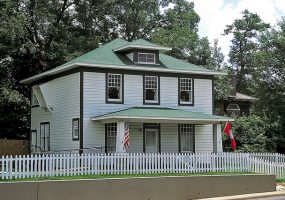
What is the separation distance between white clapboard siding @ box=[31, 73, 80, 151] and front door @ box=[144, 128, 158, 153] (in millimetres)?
4599

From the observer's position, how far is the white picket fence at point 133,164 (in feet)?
67.6

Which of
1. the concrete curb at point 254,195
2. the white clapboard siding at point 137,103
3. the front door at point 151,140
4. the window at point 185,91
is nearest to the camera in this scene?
the concrete curb at point 254,195

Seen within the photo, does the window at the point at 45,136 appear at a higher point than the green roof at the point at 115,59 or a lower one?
lower

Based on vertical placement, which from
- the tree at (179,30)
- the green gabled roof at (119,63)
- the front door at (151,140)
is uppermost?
the tree at (179,30)

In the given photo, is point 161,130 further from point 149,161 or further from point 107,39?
point 107,39

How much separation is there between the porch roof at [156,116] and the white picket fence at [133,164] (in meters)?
5.15

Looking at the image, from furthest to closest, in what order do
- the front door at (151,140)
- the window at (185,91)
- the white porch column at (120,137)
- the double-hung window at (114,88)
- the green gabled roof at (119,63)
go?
1. the window at (185,91)
2. the front door at (151,140)
3. the double-hung window at (114,88)
4. the green gabled roof at (119,63)
5. the white porch column at (120,137)

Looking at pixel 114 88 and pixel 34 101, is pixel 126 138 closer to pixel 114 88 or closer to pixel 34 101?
pixel 114 88

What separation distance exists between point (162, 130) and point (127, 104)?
298 cm

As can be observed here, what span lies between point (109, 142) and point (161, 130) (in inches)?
147

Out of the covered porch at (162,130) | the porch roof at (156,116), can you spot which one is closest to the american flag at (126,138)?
Result: the covered porch at (162,130)

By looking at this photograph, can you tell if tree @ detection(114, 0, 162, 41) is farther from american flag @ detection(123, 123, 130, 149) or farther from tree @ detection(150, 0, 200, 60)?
american flag @ detection(123, 123, 130, 149)

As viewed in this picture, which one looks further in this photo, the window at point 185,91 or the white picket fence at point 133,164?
the window at point 185,91

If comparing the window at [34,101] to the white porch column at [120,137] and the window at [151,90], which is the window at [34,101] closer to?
the window at [151,90]
